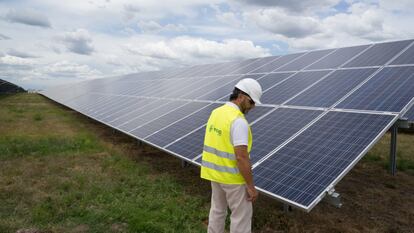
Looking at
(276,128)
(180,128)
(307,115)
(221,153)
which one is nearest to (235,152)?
(221,153)

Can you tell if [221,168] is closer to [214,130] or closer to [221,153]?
[221,153]

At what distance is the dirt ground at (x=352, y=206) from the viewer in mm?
5914

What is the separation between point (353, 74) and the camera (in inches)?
325

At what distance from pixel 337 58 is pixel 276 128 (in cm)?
469

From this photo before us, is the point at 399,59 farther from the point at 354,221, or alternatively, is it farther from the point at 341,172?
the point at 341,172

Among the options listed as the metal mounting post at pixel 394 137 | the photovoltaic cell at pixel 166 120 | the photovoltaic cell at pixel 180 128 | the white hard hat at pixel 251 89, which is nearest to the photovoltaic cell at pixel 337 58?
the metal mounting post at pixel 394 137

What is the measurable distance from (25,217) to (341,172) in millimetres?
5195

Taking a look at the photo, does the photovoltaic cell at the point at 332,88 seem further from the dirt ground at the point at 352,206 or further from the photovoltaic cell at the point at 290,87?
the dirt ground at the point at 352,206

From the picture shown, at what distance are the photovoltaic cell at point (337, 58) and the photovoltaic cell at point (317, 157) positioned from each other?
3698 mm

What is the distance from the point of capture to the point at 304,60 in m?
11.5

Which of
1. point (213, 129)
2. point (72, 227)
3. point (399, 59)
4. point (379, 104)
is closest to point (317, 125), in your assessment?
point (379, 104)

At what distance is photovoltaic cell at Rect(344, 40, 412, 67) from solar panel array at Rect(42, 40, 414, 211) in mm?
27

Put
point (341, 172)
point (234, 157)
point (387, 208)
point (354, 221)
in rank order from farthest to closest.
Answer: point (387, 208), point (354, 221), point (341, 172), point (234, 157)

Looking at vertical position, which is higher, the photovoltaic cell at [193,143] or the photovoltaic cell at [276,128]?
the photovoltaic cell at [276,128]
